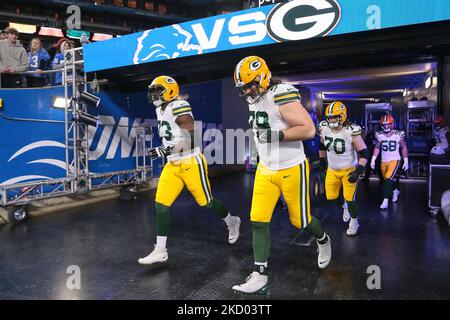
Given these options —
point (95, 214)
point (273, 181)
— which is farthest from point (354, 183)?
point (95, 214)

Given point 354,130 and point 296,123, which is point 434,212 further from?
point 296,123

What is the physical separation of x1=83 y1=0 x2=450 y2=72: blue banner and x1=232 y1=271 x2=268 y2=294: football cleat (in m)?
3.54

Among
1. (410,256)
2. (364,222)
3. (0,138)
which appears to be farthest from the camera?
(0,138)

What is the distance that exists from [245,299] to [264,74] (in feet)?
6.51

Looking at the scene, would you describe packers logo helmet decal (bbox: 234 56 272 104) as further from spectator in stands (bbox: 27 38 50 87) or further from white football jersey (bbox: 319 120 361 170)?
spectator in stands (bbox: 27 38 50 87)

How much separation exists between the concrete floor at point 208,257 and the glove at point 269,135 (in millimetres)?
1393

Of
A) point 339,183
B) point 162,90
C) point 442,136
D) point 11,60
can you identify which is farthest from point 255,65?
point 442,136

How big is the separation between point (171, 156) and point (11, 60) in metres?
5.18

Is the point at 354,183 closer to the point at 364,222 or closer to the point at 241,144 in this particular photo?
the point at 364,222

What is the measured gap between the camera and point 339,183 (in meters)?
5.07

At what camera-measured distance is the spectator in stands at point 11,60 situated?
21.8ft

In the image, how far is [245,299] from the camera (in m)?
2.89

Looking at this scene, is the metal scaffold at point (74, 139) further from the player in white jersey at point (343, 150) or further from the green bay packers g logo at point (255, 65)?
the green bay packers g logo at point (255, 65)

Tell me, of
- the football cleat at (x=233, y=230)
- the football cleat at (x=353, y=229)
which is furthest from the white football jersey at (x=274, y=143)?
the football cleat at (x=353, y=229)
